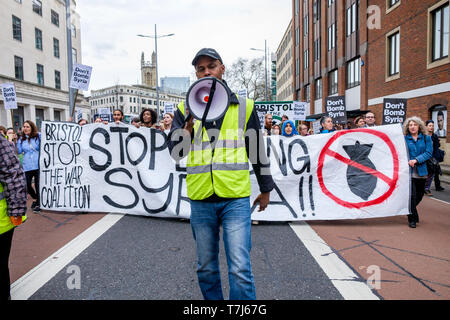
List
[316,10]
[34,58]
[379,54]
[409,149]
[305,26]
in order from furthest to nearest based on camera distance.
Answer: [305,26] → [316,10] → [34,58] → [379,54] → [409,149]

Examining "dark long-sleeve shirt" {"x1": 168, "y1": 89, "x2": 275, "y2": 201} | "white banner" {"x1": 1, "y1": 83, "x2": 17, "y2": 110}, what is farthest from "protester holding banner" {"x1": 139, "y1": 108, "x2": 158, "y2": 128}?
"white banner" {"x1": 1, "y1": 83, "x2": 17, "y2": 110}

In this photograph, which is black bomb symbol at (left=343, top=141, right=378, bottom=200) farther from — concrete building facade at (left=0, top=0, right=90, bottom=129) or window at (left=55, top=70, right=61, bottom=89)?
window at (left=55, top=70, right=61, bottom=89)

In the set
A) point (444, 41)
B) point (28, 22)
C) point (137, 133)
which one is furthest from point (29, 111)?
point (444, 41)

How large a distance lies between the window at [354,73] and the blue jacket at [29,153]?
22.6 metres

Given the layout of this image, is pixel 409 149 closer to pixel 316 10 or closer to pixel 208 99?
pixel 208 99

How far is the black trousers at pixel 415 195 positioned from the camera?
18.2 ft

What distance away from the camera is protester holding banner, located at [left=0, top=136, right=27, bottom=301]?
275cm

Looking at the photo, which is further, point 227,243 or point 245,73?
point 245,73

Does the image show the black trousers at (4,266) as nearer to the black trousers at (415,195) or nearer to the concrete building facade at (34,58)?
the black trousers at (415,195)

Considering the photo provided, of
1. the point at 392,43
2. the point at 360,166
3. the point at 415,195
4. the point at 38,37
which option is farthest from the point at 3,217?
the point at 38,37

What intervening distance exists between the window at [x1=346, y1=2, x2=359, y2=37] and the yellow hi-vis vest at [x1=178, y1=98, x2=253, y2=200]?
26.1 metres

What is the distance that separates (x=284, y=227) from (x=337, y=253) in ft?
4.56

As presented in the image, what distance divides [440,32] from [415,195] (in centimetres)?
1323

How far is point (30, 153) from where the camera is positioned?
6824 mm
